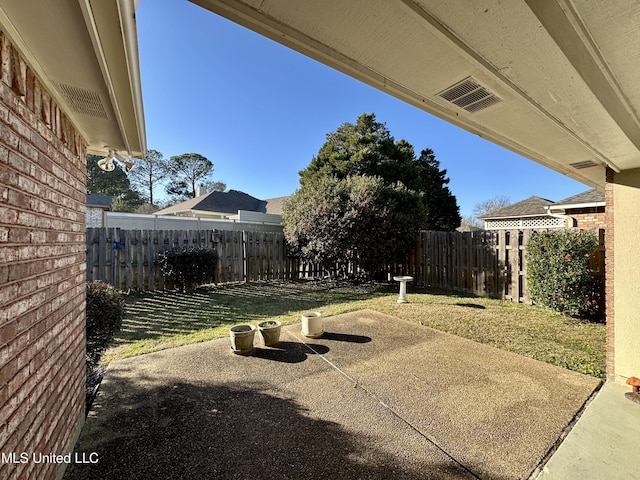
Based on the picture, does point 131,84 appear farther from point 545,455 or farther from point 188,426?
point 545,455

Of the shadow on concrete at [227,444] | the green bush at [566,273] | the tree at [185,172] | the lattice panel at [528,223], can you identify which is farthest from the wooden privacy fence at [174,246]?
the tree at [185,172]

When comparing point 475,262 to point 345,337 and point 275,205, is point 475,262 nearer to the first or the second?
point 345,337

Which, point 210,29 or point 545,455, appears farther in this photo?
point 210,29

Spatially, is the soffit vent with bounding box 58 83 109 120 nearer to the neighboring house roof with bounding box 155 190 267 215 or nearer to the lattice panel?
the lattice panel

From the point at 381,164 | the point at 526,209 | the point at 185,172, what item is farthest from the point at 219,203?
the point at 526,209

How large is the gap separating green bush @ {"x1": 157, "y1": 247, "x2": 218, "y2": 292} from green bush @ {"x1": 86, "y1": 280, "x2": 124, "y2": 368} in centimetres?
462

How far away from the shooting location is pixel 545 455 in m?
2.06

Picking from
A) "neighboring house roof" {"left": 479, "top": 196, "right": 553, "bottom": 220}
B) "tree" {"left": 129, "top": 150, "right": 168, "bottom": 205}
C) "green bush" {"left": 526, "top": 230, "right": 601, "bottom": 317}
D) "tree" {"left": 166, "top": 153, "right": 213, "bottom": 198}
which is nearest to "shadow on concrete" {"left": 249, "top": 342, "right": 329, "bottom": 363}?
"green bush" {"left": 526, "top": 230, "right": 601, "bottom": 317}

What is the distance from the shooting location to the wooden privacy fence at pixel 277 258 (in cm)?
727

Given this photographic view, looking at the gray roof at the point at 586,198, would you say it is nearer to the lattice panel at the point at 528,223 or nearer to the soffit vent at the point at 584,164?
the lattice panel at the point at 528,223

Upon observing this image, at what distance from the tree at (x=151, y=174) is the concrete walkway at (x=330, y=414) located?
35.7 m

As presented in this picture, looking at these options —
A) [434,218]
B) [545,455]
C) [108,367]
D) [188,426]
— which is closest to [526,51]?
[545,455]

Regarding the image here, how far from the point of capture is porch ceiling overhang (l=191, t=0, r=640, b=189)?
A: 1.14 meters

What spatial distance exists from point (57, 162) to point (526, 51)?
2816 mm
